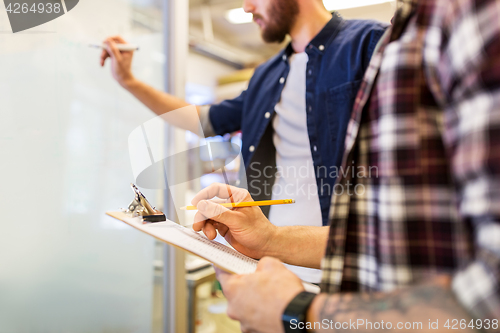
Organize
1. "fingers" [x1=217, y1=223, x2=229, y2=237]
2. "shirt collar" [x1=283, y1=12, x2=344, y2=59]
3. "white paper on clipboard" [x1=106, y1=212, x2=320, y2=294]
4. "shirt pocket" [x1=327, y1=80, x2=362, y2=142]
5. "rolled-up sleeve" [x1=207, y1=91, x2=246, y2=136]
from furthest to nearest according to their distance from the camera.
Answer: "rolled-up sleeve" [x1=207, y1=91, x2=246, y2=136], "shirt collar" [x1=283, y1=12, x2=344, y2=59], "shirt pocket" [x1=327, y1=80, x2=362, y2=142], "fingers" [x1=217, y1=223, x2=229, y2=237], "white paper on clipboard" [x1=106, y1=212, x2=320, y2=294]

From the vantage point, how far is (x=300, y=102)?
45.5 inches

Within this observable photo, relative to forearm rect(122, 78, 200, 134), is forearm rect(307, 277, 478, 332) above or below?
below

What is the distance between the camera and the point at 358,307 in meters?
0.41

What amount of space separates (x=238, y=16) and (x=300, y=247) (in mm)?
3086

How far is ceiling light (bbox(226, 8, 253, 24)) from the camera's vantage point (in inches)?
128

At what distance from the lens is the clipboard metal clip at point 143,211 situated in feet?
2.18

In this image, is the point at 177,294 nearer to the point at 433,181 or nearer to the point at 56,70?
the point at 56,70

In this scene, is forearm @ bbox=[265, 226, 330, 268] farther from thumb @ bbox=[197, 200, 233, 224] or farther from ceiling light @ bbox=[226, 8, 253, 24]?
ceiling light @ bbox=[226, 8, 253, 24]

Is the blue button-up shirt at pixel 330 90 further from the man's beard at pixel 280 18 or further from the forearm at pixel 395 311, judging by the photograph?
the forearm at pixel 395 311

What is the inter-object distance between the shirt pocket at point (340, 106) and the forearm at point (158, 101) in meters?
0.51

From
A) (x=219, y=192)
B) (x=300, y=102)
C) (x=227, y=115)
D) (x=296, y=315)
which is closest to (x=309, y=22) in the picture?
(x=300, y=102)

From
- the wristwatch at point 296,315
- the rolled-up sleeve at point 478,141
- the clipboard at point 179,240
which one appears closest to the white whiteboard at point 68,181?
the clipboard at point 179,240

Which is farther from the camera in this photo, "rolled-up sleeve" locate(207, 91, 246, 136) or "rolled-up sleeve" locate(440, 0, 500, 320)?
"rolled-up sleeve" locate(207, 91, 246, 136)

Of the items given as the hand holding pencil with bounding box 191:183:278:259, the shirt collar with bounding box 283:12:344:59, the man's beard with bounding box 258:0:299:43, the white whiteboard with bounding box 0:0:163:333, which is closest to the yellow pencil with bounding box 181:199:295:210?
the hand holding pencil with bounding box 191:183:278:259
